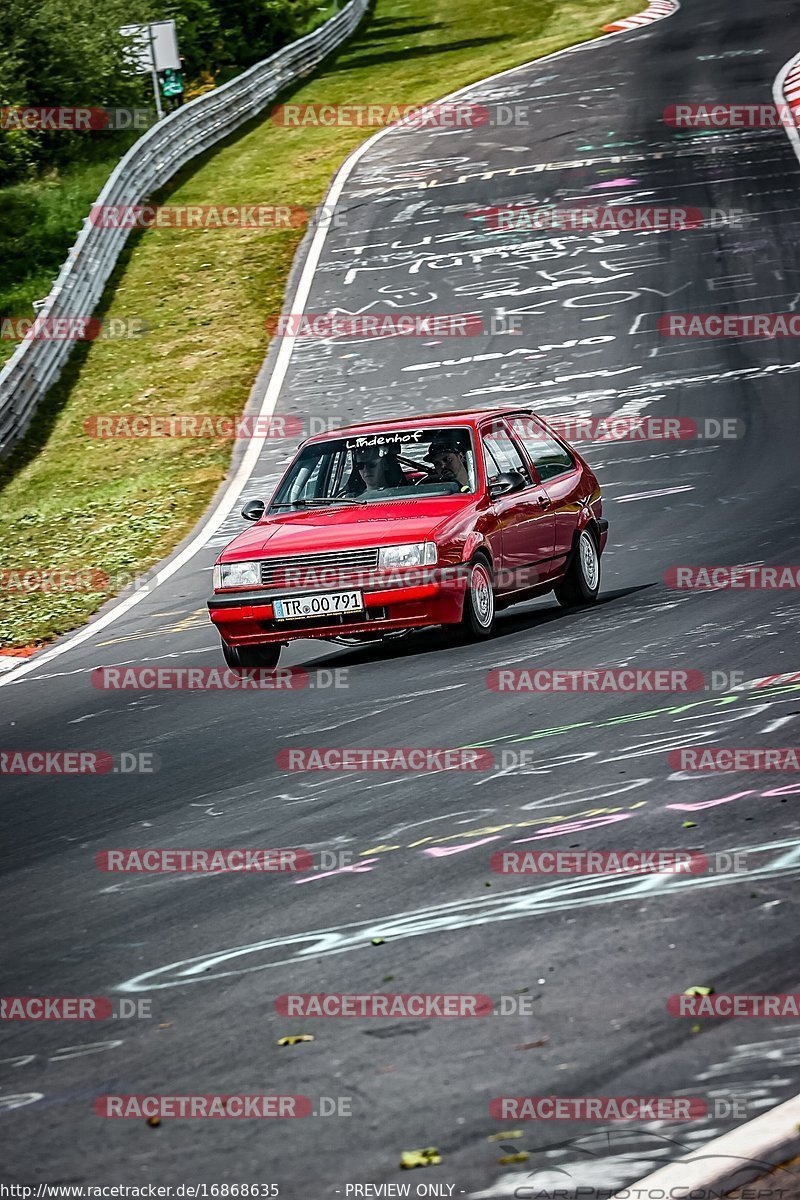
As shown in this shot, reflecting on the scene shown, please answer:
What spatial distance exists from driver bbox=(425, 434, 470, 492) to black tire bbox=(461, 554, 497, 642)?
32.9 inches

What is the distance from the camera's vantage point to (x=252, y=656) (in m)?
11.1

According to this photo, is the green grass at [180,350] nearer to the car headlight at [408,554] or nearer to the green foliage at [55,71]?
the green foliage at [55,71]

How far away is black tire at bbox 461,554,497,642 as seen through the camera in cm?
1084

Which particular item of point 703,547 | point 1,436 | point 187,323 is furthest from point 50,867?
point 187,323

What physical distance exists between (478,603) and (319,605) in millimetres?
1113

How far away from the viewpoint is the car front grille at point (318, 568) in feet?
34.8

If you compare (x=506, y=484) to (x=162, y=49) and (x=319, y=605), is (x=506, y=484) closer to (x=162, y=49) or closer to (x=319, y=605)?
(x=319, y=605)

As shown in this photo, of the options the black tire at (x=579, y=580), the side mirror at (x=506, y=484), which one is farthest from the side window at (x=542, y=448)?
the side mirror at (x=506, y=484)

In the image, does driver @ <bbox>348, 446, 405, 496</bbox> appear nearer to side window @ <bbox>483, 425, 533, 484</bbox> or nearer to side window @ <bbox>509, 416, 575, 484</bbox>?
side window @ <bbox>483, 425, 533, 484</bbox>

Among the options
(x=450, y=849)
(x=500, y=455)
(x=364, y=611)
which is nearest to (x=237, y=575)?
(x=364, y=611)

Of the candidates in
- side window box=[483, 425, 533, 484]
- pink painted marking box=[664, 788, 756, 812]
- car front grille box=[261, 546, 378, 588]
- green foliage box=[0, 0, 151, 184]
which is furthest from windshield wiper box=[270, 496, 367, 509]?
green foliage box=[0, 0, 151, 184]

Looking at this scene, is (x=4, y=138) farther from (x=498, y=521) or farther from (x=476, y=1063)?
(x=476, y=1063)

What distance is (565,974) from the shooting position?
4.86 metres

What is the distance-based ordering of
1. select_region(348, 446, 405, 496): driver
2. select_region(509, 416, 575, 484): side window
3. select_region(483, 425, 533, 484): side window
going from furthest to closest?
select_region(509, 416, 575, 484): side window, select_region(483, 425, 533, 484): side window, select_region(348, 446, 405, 496): driver
